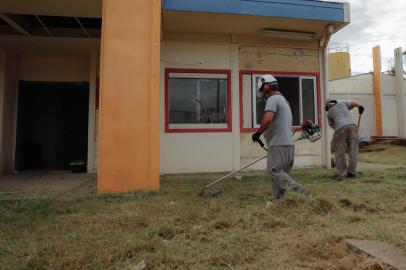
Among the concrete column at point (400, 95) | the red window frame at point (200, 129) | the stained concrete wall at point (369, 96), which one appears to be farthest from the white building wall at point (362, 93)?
the red window frame at point (200, 129)

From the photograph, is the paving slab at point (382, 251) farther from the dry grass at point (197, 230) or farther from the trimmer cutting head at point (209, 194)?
the trimmer cutting head at point (209, 194)

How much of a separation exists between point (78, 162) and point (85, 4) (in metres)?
4.14

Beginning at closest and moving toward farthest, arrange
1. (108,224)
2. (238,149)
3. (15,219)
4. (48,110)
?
1. (108,224)
2. (15,219)
3. (238,149)
4. (48,110)

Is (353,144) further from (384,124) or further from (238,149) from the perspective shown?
(384,124)

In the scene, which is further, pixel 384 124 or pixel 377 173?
pixel 384 124

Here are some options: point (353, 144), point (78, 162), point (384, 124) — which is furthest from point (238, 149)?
point (384, 124)

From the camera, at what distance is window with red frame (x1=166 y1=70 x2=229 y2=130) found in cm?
821

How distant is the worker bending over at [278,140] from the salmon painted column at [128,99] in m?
1.85

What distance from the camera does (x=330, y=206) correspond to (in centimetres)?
401

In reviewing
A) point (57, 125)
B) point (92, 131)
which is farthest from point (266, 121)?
point (57, 125)

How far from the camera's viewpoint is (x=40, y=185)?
22.4 ft

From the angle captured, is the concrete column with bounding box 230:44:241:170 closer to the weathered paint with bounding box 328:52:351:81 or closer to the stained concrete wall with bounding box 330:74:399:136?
the stained concrete wall with bounding box 330:74:399:136

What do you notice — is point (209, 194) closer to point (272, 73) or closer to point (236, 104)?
point (236, 104)

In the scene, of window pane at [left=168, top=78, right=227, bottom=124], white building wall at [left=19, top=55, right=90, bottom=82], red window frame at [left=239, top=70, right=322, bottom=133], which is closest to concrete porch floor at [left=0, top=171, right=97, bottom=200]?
window pane at [left=168, top=78, right=227, bottom=124]
